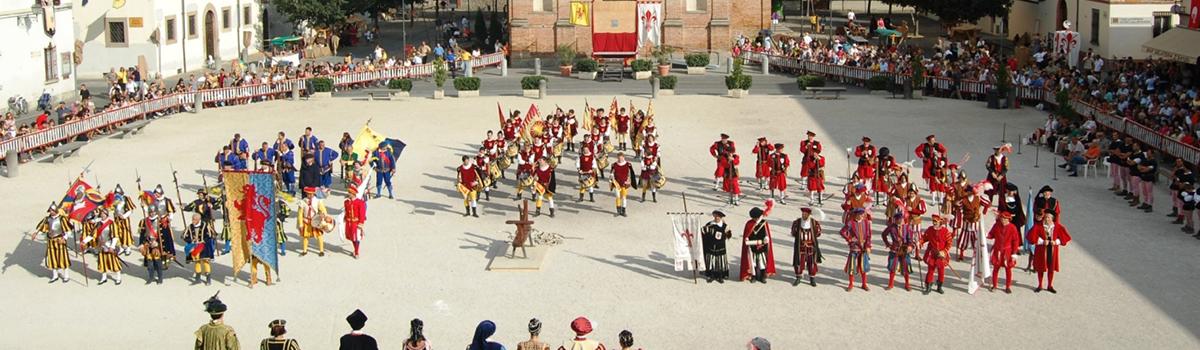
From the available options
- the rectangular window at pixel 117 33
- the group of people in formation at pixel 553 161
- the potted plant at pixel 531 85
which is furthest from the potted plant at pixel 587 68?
the group of people in formation at pixel 553 161

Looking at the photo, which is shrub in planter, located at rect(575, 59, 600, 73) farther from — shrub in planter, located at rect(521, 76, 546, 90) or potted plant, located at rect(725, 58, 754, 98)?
potted plant, located at rect(725, 58, 754, 98)

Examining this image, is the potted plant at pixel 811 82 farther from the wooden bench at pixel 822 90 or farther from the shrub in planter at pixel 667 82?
the shrub in planter at pixel 667 82

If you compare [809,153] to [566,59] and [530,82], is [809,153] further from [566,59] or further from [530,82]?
[566,59]

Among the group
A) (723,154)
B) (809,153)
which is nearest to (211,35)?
(723,154)

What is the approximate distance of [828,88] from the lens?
47.4 metres

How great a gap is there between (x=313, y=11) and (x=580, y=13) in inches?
469

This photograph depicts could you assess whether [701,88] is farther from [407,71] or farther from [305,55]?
[305,55]

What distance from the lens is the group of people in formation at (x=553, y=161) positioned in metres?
28.5

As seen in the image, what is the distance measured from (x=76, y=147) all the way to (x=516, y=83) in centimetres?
1875

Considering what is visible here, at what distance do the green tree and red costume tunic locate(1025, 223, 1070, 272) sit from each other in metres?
44.5

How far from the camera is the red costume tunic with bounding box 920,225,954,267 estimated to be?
71.9 feet

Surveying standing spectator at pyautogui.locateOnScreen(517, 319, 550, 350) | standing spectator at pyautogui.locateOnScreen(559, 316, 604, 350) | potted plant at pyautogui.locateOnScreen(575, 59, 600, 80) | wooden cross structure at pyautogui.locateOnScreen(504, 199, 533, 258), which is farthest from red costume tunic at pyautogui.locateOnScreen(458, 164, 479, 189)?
potted plant at pyautogui.locateOnScreen(575, 59, 600, 80)

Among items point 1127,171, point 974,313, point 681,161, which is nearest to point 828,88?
point 681,161

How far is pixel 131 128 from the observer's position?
3934 cm
